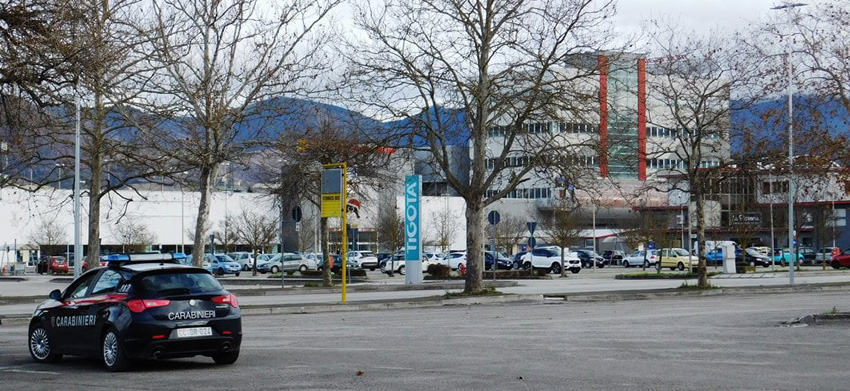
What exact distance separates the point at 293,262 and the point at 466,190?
4244 centimetres

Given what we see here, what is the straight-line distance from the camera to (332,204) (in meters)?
29.5

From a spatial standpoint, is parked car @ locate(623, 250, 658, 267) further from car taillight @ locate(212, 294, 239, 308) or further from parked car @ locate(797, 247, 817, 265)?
car taillight @ locate(212, 294, 239, 308)

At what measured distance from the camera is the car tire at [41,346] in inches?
609

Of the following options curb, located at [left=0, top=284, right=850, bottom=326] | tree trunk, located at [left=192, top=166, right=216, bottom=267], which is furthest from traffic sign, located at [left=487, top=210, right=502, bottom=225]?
tree trunk, located at [left=192, top=166, right=216, bottom=267]

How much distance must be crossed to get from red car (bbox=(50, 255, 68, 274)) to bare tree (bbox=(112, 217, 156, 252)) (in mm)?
6213

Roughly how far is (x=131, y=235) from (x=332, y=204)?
57314 mm

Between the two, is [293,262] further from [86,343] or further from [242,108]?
[86,343]

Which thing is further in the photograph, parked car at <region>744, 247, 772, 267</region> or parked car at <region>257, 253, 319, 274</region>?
parked car at <region>744, 247, 772, 267</region>

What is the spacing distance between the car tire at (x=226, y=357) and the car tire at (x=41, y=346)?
250 centimetres

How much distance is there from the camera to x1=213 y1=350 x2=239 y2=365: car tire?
1467 centimetres

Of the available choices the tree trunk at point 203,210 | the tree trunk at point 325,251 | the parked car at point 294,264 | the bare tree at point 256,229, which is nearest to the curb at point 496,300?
the tree trunk at point 203,210

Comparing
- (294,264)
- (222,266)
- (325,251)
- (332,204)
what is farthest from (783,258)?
(332,204)

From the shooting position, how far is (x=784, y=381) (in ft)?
39.7

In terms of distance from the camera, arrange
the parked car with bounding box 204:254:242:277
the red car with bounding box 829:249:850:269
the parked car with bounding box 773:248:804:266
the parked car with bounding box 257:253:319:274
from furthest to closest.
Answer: the parked car with bounding box 773:248:804:266
the parked car with bounding box 257:253:319:274
the red car with bounding box 829:249:850:269
the parked car with bounding box 204:254:242:277
